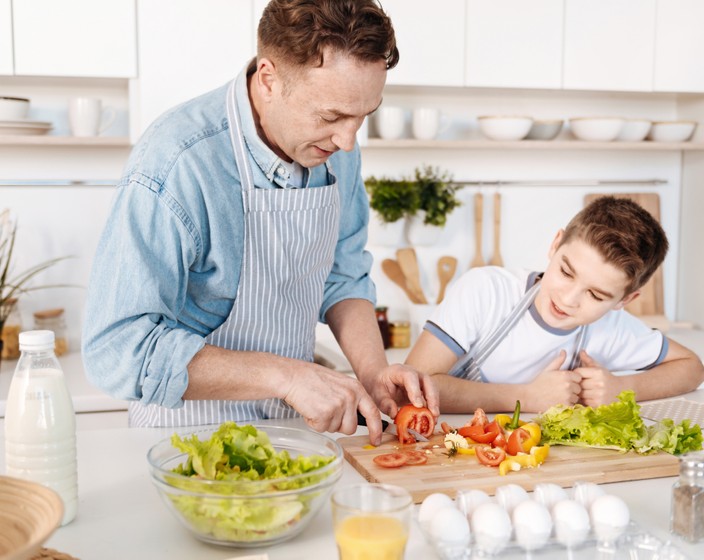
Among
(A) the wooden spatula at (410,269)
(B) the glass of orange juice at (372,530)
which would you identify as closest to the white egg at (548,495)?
(B) the glass of orange juice at (372,530)

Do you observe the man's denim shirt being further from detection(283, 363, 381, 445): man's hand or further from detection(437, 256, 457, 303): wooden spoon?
detection(437, 256, 457, 303): wooden spoon

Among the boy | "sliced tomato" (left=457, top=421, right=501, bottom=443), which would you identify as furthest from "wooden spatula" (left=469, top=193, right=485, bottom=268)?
"sliced tomato" (left=457, top=421, right=501, bottom=443)

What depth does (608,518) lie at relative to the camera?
3.43ft

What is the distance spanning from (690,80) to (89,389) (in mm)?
2322

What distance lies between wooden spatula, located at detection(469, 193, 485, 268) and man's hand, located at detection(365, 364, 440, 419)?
166 cm

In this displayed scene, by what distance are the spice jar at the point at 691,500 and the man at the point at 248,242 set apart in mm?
489

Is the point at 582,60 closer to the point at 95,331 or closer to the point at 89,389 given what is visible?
the point at 89,389

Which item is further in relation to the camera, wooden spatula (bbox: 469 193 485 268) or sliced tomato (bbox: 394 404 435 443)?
wooden spatula (bbox: 469 193 485 268)

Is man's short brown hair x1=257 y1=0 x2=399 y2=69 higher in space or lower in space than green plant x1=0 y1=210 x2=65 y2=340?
higher

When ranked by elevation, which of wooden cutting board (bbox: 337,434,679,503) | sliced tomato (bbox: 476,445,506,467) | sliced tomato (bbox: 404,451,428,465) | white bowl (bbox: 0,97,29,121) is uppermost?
white bowl (bbox: 0,97,29,121)

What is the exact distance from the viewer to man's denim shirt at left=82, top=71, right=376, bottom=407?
4.30ft

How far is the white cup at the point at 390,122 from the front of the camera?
2887mm

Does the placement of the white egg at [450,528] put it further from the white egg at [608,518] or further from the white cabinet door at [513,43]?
the white cabinet door at [513,43]

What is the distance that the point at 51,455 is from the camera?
3.48ft
